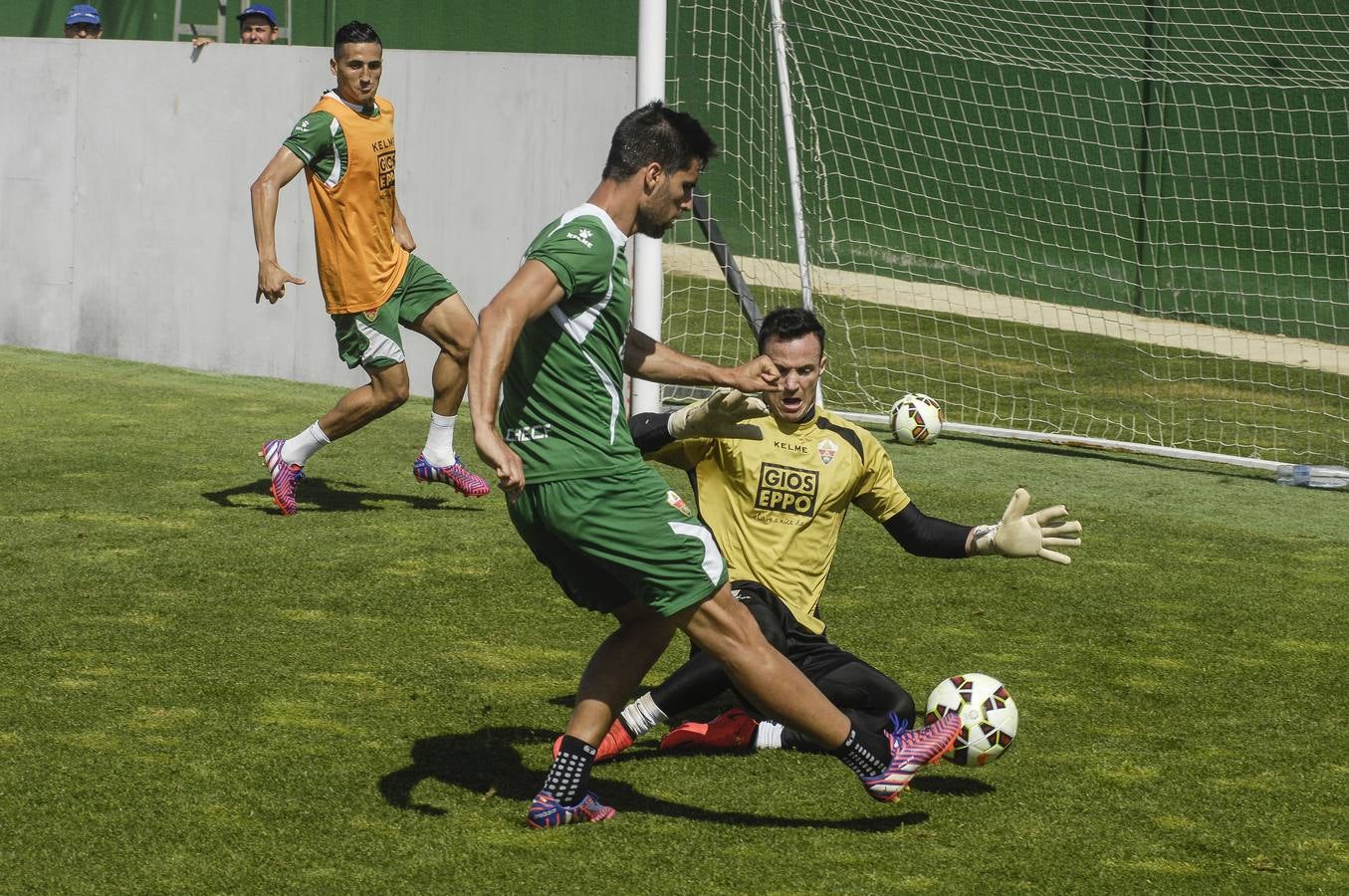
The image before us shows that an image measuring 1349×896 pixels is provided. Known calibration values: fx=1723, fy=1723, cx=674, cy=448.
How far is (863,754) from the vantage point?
4.37 m

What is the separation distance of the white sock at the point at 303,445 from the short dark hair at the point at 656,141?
422cm

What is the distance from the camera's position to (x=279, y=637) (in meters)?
5.99

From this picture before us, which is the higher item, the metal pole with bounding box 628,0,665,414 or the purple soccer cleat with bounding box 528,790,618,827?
the metal pole with bounding box 628,0,665,414

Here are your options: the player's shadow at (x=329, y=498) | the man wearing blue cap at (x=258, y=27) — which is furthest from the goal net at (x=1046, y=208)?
the player's shadow at (x=329, y=498)

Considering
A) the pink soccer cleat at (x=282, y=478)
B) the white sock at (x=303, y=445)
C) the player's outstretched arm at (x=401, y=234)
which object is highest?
the player's outstretched arm at (x=401, y=234)

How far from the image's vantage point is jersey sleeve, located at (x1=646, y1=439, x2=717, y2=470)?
209 inches

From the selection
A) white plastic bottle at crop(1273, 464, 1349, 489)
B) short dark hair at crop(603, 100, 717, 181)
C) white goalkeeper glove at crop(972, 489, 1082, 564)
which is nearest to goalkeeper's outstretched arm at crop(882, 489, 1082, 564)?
white goalkeeper glove at crop(972, 489, 1082, 564)

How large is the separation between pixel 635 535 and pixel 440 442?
4367 mm

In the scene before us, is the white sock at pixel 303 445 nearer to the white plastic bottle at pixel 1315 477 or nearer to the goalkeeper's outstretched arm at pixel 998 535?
the goalkeeper's outstretched arm at pixel 998 535

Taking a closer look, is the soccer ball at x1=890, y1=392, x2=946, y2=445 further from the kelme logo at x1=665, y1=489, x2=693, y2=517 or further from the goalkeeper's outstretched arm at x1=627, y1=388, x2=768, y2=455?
the kelme logo at x1=665, y1=489, x2=693, y2=517

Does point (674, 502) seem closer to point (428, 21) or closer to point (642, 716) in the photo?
point (642, 716)

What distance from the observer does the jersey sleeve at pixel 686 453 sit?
17.4 feet

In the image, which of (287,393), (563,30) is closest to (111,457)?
(287,393)

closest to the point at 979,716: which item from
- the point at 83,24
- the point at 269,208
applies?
the point at 269,208
